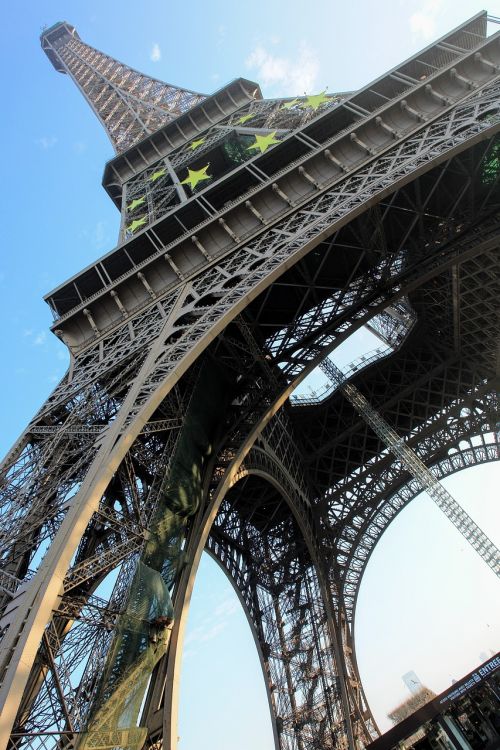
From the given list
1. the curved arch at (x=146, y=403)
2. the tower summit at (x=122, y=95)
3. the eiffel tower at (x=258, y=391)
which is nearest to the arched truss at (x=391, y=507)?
the eiffel tower at (x=258, y=391)

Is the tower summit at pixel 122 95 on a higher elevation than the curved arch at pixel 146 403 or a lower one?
higher

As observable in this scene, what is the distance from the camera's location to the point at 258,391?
15.7m

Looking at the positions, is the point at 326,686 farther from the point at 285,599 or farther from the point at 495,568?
the point at 495,568

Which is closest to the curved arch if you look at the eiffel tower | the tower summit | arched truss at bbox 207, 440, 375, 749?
the eiffel tower

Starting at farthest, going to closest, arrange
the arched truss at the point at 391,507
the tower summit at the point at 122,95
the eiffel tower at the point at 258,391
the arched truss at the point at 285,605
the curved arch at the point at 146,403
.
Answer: the tower summit at the point at 122,95, the arched truss at the point at 391,507, the arched truss at the point at 285,605, the eiffel tower at the point at 258,391, the curved arch at the point at 146,403

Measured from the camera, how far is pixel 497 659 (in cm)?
1123

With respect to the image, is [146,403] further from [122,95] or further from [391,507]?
[122,95]

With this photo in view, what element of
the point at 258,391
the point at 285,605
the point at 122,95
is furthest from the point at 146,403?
the point at 122,95

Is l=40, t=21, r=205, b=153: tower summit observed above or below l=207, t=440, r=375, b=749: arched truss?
above

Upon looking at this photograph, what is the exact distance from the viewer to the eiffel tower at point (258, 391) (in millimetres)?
8773

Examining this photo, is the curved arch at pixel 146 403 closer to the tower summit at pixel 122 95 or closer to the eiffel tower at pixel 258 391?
the eiffel tower at pixel 258 391

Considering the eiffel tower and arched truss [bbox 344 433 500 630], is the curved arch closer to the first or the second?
the eiffel tower

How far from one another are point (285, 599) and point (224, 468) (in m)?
14.0

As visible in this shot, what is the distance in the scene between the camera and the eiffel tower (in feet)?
28.8
